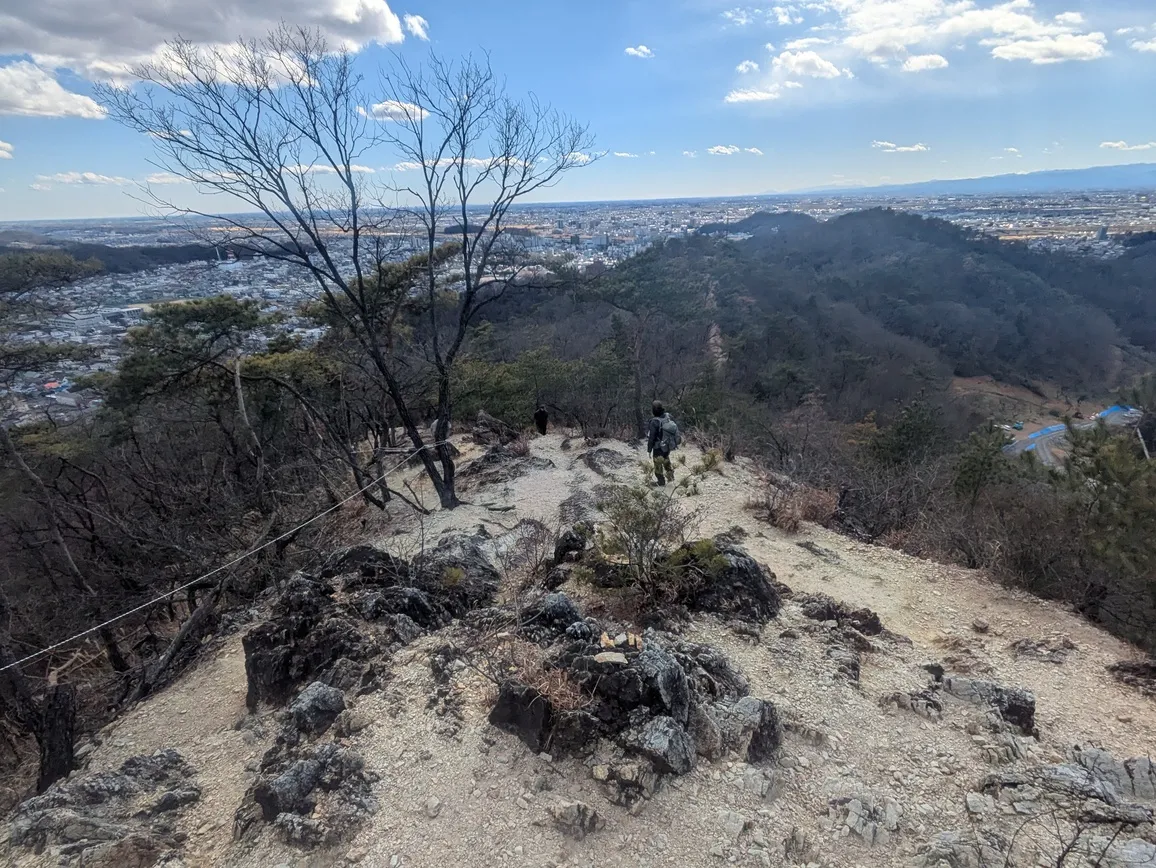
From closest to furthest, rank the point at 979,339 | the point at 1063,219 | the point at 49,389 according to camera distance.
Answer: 1. the point at 49,389
2. the point at 979,339
3. the point at 1063,219

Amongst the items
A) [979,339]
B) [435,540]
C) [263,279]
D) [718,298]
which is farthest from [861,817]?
[979,339]

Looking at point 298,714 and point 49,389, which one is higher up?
point 49,389

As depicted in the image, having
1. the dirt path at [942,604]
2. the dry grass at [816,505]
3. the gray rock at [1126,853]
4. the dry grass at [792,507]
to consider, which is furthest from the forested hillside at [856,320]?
the gray rock at [1126,853]

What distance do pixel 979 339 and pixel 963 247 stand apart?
57.0 ft

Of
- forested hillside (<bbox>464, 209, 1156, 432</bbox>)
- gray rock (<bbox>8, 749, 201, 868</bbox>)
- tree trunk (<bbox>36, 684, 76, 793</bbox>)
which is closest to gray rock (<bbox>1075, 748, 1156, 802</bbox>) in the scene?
gray rock (<bbox>8, 749, 201, 868</bbox>)

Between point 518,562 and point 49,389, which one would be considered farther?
point 49,389

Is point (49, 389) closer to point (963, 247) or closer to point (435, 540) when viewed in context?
point (435, 540)

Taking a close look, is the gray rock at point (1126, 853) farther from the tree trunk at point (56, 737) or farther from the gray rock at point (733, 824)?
the tree trunk at point (56, 737)

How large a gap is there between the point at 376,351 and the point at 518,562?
3233mm

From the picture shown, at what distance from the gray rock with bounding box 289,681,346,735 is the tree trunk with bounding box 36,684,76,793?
60.9 inches

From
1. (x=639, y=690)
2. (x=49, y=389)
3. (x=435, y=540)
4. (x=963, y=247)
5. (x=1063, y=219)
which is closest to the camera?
(x=639, y=690)

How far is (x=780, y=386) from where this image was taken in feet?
90.2

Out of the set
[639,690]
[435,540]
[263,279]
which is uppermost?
[263,279]

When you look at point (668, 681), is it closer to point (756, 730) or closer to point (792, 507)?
point (756, 730)
